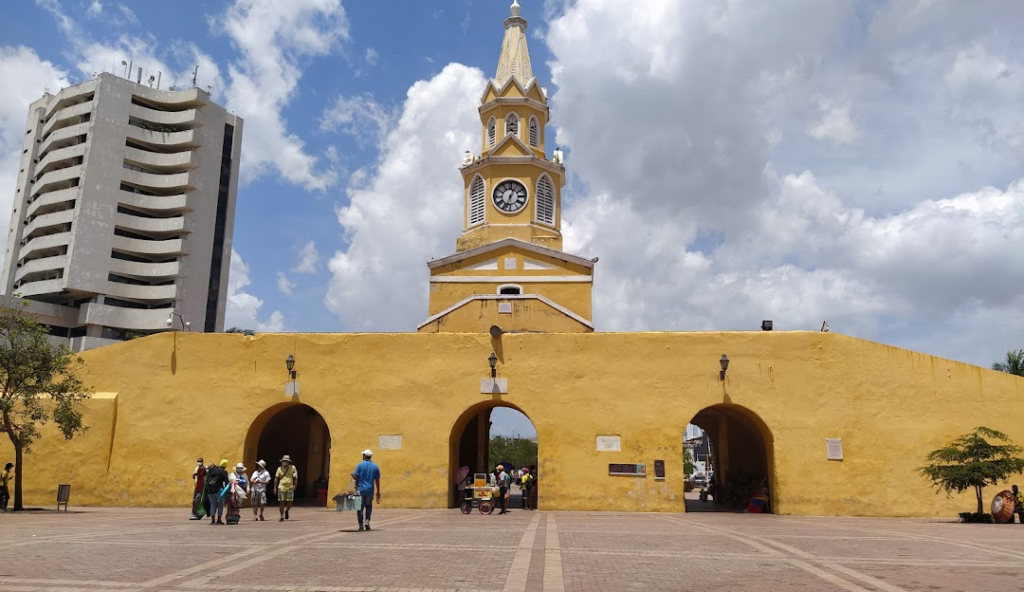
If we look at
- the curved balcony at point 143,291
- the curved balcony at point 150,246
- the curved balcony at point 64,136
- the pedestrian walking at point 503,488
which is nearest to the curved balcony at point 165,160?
the curved balcony at point 64,136

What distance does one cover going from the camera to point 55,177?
198 ft

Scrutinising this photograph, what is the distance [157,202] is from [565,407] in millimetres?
54949

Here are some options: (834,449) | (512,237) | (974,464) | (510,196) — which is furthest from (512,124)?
(974,464)

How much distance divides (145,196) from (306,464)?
47609 millimetres

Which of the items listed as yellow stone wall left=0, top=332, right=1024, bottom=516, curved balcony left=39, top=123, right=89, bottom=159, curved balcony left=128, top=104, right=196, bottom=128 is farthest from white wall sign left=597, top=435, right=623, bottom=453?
curved balcony left=39, top=123, right=89, bottom=159

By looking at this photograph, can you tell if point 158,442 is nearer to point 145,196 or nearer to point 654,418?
point 654,418

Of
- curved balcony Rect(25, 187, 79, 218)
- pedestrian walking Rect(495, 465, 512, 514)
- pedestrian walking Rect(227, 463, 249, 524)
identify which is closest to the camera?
pedestrian walking Rect(227, 463, 249, 524)

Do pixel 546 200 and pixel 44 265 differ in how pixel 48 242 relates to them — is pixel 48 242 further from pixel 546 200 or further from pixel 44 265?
pixel 546 200

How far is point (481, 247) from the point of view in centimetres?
2892

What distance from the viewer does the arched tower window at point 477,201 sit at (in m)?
31.1

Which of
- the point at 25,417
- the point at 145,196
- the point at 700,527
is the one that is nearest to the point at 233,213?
the point at 145,196

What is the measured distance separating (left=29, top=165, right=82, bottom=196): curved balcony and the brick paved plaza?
5434cm

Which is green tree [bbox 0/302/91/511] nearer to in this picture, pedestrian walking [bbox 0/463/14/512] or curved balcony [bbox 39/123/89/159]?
→ pedestrian walking [bbox 0/463/14/512]

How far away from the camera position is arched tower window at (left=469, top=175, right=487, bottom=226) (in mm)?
31078
